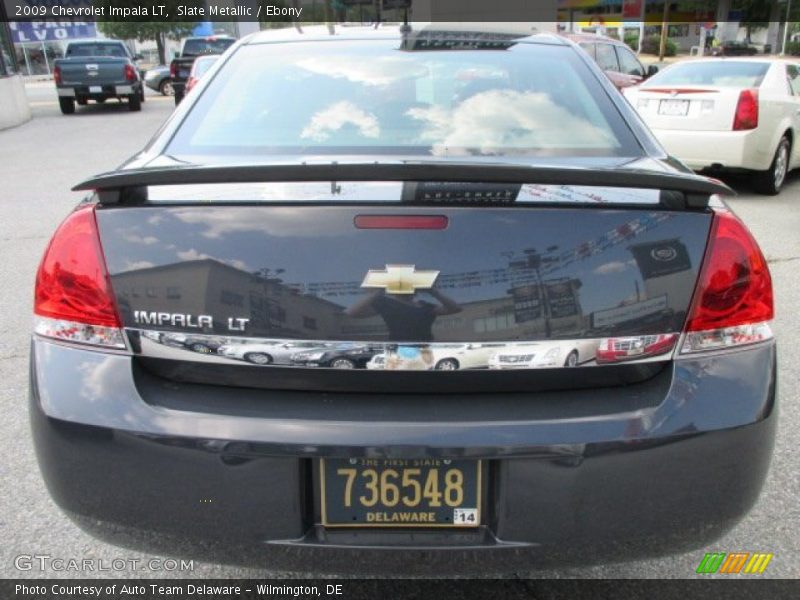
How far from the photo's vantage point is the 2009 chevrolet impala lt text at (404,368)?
5.20ft

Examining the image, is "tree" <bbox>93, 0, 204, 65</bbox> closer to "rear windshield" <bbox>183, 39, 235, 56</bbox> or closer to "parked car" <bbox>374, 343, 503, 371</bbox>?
"rear windshield" <bbox>183, 39, 235, 56</bbox>

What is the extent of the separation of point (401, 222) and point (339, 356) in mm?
334

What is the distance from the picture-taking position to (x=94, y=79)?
18.2m

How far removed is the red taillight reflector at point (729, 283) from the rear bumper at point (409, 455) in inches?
3.9

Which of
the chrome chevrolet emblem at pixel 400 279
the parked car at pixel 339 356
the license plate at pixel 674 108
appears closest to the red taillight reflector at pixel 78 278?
the parked car at pixel 339 356

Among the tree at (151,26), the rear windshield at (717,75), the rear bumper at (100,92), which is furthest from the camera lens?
the tree at (151,26)

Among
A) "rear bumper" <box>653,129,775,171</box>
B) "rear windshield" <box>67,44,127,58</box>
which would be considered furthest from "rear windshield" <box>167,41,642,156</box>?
"rear windshield" <box>67,44,127,58</box>

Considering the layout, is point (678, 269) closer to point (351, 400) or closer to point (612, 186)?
point (612, 186)

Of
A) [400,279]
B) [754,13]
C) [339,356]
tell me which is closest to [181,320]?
[339,356]

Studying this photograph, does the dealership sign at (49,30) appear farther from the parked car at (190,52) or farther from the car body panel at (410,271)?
the car body panel at (410,271)

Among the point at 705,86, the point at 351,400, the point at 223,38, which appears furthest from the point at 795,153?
the point at 223,38

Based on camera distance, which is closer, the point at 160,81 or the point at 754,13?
the point at 160,81

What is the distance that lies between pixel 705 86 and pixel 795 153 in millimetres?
1680

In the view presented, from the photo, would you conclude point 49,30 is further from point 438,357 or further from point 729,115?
point 438,357
